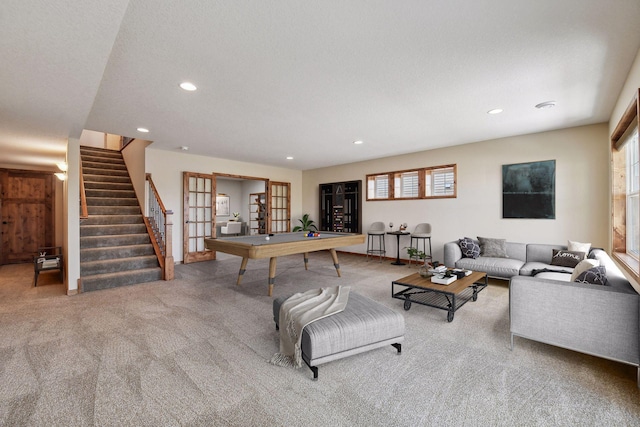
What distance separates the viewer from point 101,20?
1.66 metres

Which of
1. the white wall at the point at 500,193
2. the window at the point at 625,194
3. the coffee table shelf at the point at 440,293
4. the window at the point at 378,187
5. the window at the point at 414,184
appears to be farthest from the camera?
the window at the point at 378,187

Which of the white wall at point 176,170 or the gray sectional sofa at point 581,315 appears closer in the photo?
the gray sectional sofa at point 581,315

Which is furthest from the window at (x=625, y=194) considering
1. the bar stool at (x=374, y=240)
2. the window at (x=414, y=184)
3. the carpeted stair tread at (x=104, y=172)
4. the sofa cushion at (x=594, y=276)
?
the carpeted stair tread at (x=104, y=172)

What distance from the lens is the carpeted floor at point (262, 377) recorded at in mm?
1634

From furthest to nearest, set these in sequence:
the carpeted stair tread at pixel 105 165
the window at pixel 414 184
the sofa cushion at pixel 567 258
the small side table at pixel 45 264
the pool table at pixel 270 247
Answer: the carpeted stair tread at pixel 105 165
the window at pixel 414 184
the small side table at pixel 45 264
the sofa cushion at pixel 567 258
the pool table at pixel 270 247

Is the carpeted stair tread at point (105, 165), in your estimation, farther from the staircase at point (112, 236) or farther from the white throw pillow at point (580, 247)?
the white throw pillow at point (580, 247)

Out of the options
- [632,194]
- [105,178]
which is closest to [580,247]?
[632,194]

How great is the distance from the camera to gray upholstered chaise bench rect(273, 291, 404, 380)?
6.54 ft

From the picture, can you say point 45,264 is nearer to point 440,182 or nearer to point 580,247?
point 440,182

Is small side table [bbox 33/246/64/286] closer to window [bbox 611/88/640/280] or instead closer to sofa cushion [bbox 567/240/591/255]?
window [bbox 611/88/640/280]

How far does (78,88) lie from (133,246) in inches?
130

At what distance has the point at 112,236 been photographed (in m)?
5.09

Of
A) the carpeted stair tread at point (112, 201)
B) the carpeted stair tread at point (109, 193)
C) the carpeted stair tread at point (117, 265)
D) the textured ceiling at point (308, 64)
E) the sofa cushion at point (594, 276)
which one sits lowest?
the carpeted stair tread at point (117, 265)

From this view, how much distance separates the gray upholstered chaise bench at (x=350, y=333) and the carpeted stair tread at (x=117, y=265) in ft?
13.4
